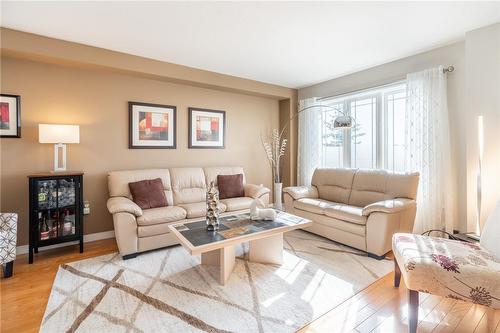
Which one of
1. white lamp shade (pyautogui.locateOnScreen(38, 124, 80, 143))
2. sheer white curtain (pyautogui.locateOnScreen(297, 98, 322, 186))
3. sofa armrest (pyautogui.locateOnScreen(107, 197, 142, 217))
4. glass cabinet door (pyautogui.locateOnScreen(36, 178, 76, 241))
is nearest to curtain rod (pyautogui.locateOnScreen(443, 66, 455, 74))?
sheer white curtain (pyautogui.locateOnScreen(297, 98, 322, 186))

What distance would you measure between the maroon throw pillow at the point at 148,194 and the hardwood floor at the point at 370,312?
118 cm

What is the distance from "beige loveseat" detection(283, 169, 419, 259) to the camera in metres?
2.80

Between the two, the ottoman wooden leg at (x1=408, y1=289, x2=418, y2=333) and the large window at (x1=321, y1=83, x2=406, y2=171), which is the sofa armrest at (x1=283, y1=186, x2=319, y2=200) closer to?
the large window at (x1=321, y1=83, x2=406, y2=171)

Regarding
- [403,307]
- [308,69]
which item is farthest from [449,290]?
[308,69]

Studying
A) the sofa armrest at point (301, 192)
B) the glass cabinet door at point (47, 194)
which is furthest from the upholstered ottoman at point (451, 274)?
the glass cabinet door at point (47, 194)

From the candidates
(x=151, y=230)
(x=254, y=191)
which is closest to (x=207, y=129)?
(x=254, y=191)

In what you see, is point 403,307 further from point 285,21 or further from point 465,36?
point 465,36

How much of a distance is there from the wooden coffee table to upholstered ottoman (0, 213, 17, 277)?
152 cm

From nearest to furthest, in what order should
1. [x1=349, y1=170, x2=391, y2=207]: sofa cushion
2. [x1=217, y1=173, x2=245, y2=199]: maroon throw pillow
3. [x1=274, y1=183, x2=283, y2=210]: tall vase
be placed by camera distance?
1. [x1=349, y1=170, x2=391, y2=207]: sofa cushion
2. [x1=217, y1=173, x2=245, y2=199]: maroon throw pillow
3. [x1=274, y1=183, x2=283, y2=210]: tall vase

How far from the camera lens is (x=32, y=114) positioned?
9.93 feet

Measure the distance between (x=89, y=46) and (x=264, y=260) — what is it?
10.9ft

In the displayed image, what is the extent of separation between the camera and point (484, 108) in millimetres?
2652

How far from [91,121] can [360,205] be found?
Result: 3.99m

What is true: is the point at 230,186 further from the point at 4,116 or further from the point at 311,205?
the point at 4,116
